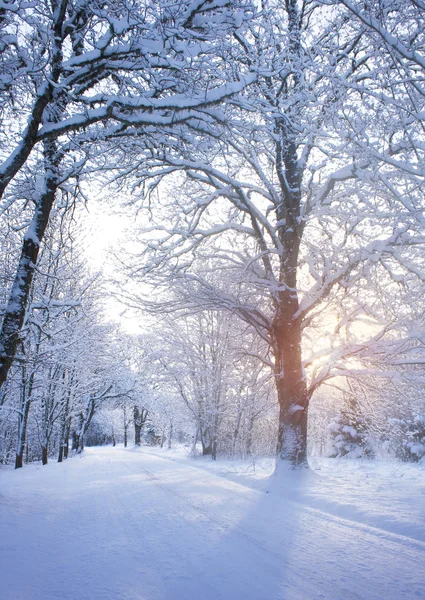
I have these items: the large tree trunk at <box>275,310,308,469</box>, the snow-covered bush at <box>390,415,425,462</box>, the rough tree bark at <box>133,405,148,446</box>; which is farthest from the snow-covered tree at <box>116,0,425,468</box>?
the rough tree bark at <box>133,405,148,446</box>

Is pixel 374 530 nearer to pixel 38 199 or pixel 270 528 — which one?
pixel 270 528

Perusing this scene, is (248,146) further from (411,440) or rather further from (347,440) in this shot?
(347,440)

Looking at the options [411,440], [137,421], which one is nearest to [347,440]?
[411,440]

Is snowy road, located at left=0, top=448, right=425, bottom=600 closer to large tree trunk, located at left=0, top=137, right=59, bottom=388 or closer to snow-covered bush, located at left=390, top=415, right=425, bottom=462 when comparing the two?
large tree trunk, located at left=0, top=137, right=59, bottom=388

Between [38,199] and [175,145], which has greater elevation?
[175,145]

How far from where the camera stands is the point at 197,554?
320cm

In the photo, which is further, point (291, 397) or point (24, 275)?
point (291, 397)

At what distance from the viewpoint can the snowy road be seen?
2576 millimetres

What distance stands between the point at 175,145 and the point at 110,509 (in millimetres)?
5304

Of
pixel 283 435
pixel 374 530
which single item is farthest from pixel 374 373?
pixel 374 530

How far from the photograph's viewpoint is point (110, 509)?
501cm

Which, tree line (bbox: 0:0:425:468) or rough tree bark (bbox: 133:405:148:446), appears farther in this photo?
rough tree bark (bbox: 133:405:148:446)

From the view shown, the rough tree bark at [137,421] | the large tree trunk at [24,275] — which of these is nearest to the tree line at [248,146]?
the large tree trunk at [24,275]

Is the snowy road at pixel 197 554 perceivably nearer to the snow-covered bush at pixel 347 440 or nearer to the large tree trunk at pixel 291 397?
the large tree trunk at pixel 291 397
